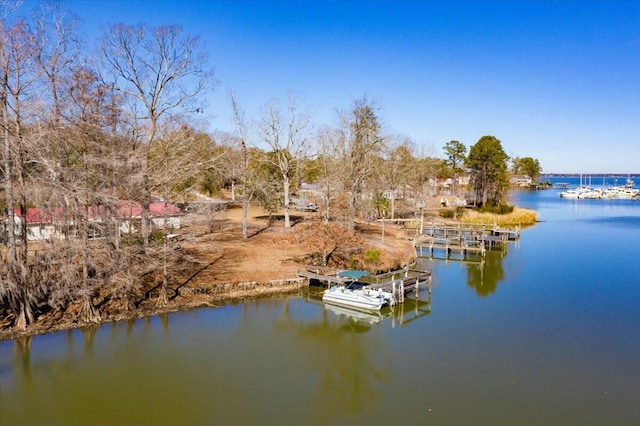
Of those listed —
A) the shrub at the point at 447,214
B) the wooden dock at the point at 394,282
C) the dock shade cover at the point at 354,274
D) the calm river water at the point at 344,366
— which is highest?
the shrub at the point at 447,214

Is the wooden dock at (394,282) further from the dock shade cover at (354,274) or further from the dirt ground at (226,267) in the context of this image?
the dirt ground at (226,267)

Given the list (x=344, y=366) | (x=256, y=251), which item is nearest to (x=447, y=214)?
(x=256, y=251)

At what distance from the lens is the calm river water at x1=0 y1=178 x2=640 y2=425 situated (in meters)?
12.1

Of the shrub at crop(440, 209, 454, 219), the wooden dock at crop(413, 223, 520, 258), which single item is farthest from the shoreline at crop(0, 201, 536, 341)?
the shrub at crop(440, 209, 454, 219)

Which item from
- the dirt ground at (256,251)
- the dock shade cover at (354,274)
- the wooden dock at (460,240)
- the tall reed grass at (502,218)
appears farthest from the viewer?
the tall reed grass at (502,218)

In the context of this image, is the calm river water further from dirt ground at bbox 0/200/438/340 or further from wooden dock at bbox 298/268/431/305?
dirt ground at bbox 0/200/438/340

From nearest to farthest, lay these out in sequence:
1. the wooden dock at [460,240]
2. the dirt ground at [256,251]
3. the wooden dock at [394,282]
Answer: the wooden dock at [394,282], the dirt ground at [256,251], the wooden dock at [460,240]

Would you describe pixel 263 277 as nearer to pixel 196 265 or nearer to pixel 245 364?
pixel 196 265

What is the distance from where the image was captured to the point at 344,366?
15.3 meters

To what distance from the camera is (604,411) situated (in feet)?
40.6

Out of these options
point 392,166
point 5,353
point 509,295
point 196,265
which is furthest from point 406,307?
point 392,166

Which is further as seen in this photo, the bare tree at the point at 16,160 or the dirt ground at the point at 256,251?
the dirt ground at the point at 256,251

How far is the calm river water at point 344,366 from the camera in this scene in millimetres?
12148

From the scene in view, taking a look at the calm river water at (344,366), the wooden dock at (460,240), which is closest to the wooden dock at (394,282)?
the calm river water at (344,366)
